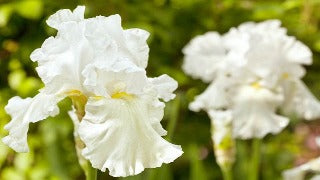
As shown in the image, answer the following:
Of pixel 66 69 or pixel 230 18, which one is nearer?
pixel 66 69

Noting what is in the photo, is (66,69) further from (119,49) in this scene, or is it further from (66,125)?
(66,125)

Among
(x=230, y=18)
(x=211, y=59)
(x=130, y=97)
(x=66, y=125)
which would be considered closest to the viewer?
(x=130, y=97)

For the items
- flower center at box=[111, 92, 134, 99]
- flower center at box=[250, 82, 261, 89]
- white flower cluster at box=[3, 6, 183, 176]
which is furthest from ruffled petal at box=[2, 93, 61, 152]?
flower center at box=[250, 82, 261, 89]

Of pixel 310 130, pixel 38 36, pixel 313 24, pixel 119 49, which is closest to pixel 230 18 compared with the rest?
pixel 313 24

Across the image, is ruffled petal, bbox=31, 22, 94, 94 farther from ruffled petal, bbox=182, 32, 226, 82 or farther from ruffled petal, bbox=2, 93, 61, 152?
ruffled petal, bbox=182, 32, 226, 82

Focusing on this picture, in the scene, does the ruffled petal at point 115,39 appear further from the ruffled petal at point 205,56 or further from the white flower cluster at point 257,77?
the ruffled petal at point 205,56
